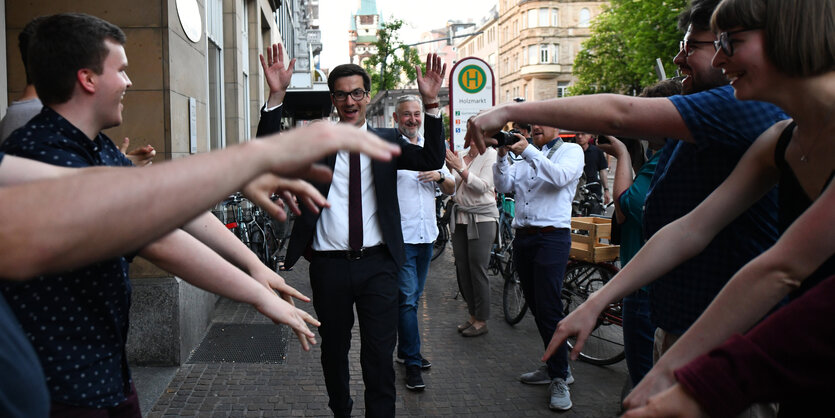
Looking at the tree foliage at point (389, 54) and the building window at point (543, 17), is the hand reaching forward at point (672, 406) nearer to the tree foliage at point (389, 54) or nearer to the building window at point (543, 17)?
the tree foliage at point (389, 54)

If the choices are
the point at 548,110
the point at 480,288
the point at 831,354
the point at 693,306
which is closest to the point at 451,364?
the point at 480,288

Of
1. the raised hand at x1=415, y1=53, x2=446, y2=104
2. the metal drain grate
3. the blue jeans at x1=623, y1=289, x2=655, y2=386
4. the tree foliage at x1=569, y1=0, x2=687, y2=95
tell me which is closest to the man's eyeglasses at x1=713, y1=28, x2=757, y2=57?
the blue jeans at x1=623, y1=289, x2=655, y2=386

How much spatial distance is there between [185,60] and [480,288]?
3675 millimetres

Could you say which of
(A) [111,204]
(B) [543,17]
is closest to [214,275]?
(A) [111,204]

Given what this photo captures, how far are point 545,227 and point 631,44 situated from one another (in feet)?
101

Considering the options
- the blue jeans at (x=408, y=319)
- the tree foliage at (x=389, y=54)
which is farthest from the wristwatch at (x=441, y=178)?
the tree foliage at (x=389, y=54)

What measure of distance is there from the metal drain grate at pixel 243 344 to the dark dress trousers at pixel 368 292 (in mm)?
1838

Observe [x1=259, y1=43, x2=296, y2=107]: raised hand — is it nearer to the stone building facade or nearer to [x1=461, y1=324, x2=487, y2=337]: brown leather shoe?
[x1=461, y1=324, x2=487, y2=337]: brown leather shoe

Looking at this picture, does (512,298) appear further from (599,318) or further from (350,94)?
(350,94)

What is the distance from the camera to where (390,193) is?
400cm

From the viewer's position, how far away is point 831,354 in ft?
3.66

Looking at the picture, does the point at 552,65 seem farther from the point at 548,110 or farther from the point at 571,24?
the point at 548,110

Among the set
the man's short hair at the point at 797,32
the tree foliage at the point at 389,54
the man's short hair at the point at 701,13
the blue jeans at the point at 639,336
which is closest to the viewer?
the man's short hair at the point at 797,32

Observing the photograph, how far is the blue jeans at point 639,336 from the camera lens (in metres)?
3.18
